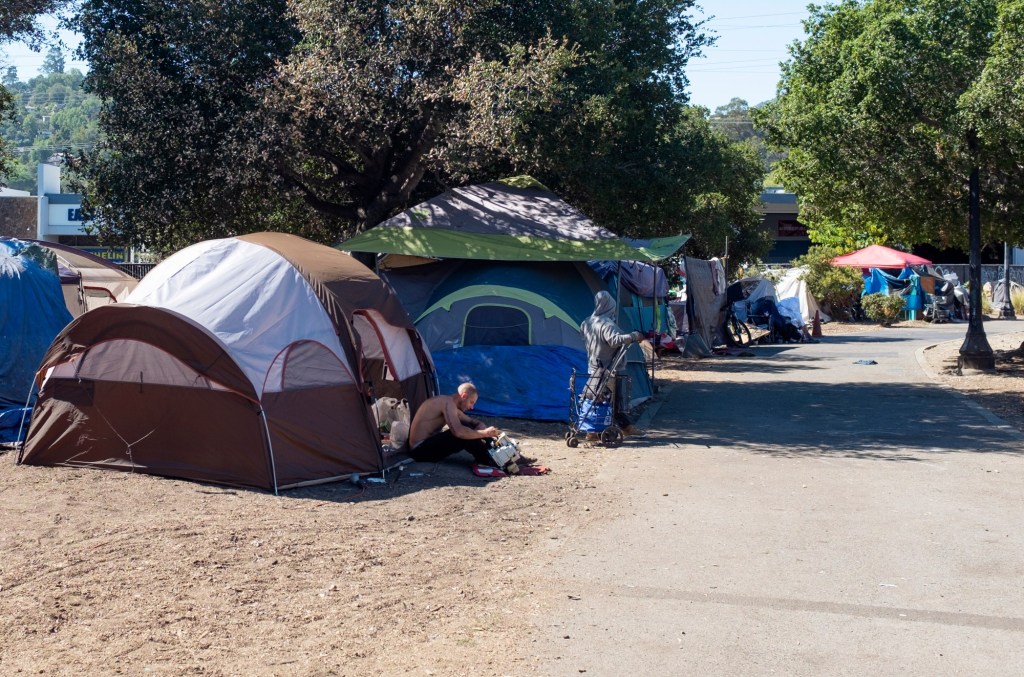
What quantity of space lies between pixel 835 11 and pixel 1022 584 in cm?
1518

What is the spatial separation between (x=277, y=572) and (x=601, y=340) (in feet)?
20.1

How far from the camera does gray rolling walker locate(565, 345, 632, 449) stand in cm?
1201

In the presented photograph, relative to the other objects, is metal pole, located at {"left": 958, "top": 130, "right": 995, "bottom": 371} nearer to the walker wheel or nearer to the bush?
the walker wheel

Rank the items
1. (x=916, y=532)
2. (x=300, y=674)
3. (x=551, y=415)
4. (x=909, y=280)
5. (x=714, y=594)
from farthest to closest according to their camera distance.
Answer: (x=909, y=280) < (x=551, y=415) < (x=916, y=532) < (x=714, y=594) < (x=300, y=674)

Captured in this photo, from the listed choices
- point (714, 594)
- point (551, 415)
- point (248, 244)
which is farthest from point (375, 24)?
point (714, 594)

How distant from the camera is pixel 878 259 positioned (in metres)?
35.4

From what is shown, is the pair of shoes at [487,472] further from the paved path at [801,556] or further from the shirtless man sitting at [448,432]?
the paved path at [801,556]

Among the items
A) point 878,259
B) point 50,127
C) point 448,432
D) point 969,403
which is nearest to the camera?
point 448,432

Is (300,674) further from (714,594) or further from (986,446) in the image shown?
(986,446)

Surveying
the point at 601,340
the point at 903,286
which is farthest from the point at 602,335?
the point at 903,286

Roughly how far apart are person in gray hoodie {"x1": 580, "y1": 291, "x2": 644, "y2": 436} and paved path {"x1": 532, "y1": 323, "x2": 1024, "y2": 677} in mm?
963

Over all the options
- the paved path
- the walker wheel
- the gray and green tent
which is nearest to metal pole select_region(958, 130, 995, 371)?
the paved path

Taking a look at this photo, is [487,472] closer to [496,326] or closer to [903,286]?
[496,326]

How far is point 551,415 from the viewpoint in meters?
13.6
